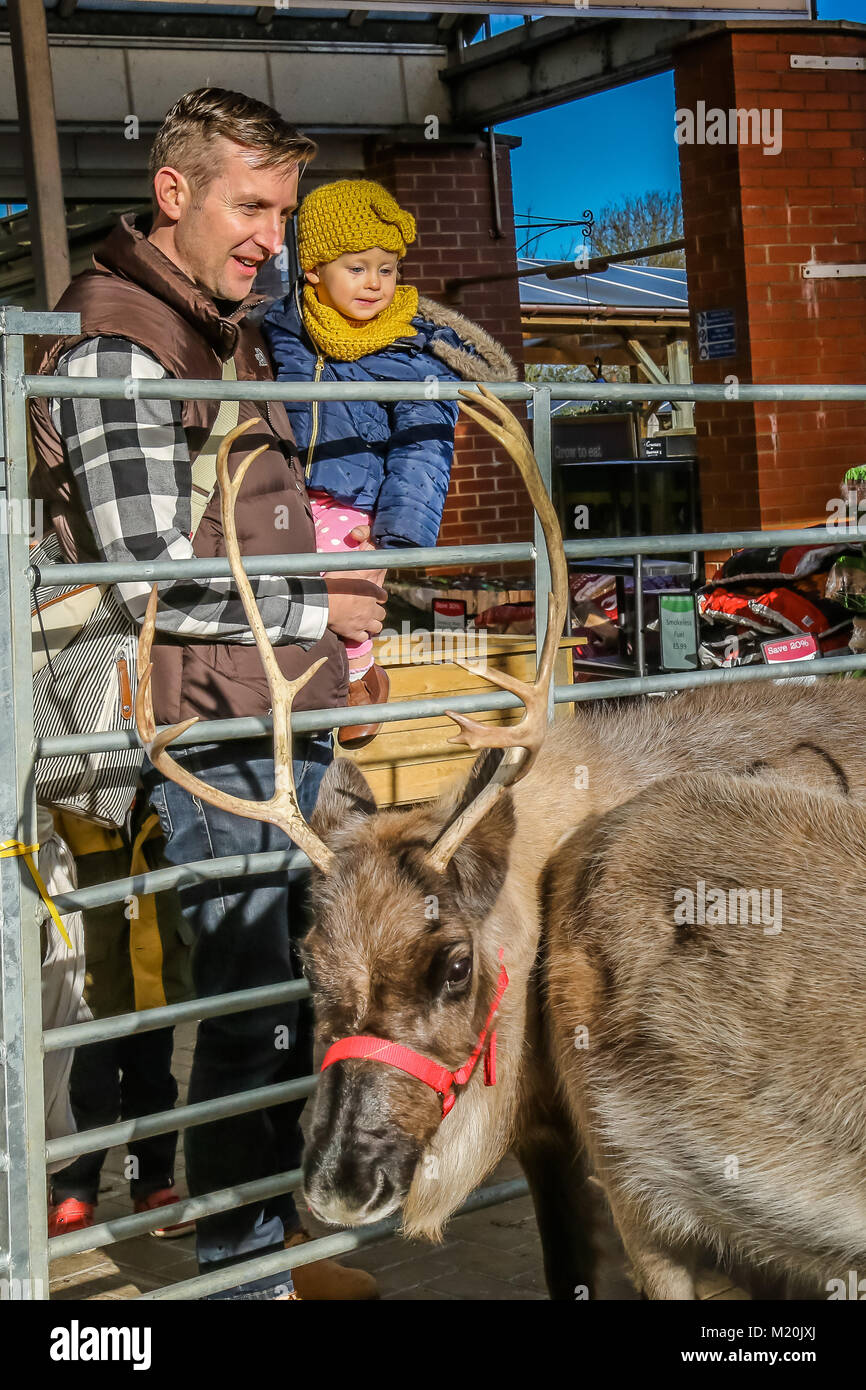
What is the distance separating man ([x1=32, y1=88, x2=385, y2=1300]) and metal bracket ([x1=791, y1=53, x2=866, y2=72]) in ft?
20.4

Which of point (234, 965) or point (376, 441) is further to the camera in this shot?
A: point (376, 441)

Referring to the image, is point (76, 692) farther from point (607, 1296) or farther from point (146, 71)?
point (146, 71)

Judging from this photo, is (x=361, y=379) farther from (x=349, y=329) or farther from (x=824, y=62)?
(x=824, y=62)

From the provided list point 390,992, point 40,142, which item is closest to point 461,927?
point 390,992

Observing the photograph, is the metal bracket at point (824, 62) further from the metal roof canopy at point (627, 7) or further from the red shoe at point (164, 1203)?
the red shoe at point (164, 1203)

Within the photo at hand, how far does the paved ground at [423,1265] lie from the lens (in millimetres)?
3598

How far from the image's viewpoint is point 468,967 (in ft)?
8.60

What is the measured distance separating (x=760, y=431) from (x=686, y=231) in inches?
55.2

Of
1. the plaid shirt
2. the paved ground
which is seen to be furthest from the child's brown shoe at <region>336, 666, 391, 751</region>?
the paved ground

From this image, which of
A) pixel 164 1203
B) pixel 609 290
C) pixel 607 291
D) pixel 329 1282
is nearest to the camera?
pixel 329 1282

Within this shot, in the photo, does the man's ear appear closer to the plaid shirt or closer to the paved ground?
the plaid shirt

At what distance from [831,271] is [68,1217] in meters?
7.07

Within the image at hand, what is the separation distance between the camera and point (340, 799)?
303 cm

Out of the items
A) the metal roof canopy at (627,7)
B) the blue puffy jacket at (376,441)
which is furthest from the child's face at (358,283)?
the metal roof canopy at (627,7)
